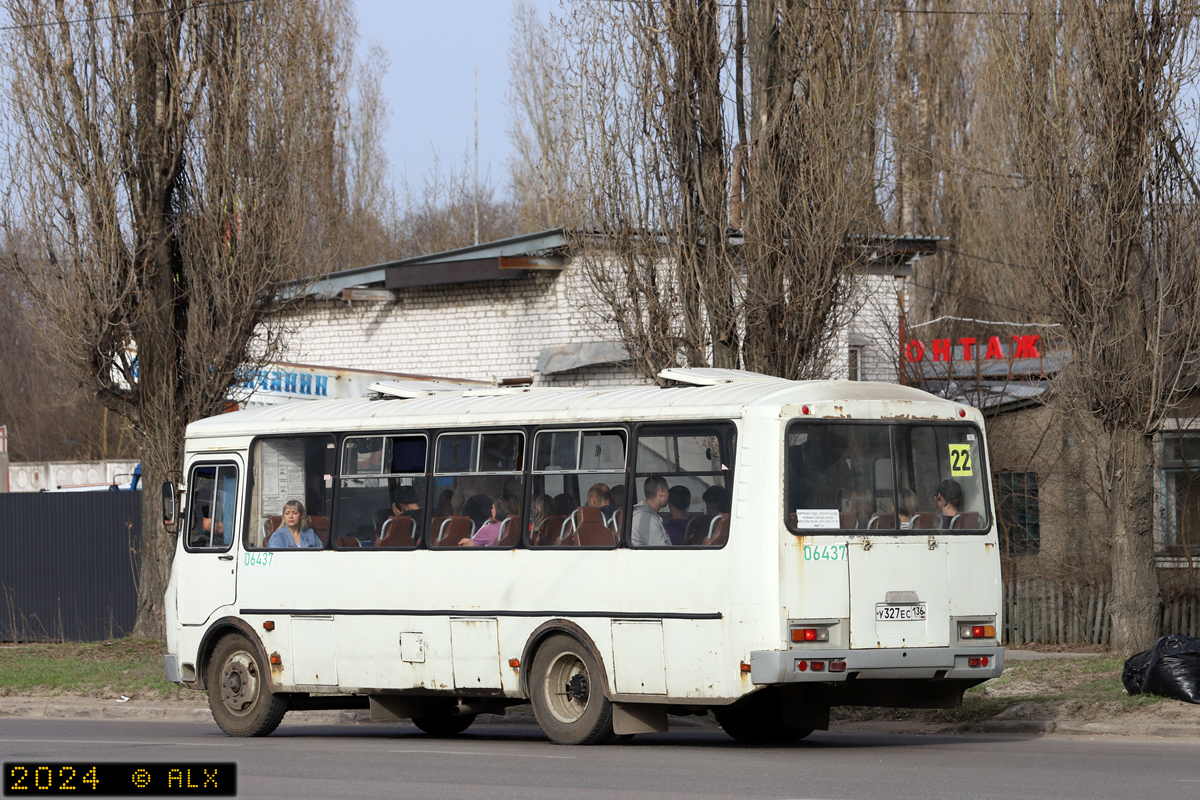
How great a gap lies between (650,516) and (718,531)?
628 millimetres

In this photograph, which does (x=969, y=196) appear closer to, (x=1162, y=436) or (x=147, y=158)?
(x=1162, y=436)

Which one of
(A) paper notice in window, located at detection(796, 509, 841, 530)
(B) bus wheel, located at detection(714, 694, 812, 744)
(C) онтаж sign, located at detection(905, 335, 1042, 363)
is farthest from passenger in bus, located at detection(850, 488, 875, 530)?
(C) онтаж sign, located at detection(905, 335, 1042, 363)

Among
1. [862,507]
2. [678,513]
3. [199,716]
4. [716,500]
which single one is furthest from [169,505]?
[862,507]

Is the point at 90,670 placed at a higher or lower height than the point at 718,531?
lower

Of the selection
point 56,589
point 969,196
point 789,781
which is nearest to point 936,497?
point 789,781

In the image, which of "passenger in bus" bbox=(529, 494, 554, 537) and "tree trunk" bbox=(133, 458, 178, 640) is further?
"tree trunk" bbox=(133, 458, 178, 640)

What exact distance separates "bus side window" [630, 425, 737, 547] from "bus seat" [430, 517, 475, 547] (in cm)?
162

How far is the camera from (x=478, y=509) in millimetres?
13133

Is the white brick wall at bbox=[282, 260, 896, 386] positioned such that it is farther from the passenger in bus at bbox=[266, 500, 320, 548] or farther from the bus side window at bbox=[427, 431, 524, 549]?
the bus side window at bbox=[427, 431, 524, 549]

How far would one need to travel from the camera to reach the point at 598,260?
65.6ft

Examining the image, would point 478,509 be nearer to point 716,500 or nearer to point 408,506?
point 408,506

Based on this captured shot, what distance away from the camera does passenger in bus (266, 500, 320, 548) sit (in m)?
14.1

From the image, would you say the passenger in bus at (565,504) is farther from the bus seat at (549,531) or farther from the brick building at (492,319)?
the brick building at (492,319)

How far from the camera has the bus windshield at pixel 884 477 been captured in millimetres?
11602
